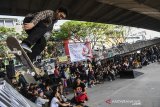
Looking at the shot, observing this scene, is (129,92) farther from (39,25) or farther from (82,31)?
(82,31)

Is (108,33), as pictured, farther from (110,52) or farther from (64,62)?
(64,62)

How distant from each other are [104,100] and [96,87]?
4.55 meters

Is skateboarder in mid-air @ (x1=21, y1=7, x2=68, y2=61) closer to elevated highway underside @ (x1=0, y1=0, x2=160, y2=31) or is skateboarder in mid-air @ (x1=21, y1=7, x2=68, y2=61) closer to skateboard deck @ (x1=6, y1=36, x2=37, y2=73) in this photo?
skateboard deck @ (x1=6, y1=36, x2=37, y2=73)

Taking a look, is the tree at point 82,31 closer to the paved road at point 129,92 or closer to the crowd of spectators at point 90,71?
the crowd of spectators at point 90,71

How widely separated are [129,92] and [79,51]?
4.37 metres

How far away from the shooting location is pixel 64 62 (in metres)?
24.0

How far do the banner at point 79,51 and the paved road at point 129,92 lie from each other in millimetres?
2157

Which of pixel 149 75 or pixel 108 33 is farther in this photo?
pixel 108 33

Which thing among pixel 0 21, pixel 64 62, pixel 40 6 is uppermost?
pixel 0 21

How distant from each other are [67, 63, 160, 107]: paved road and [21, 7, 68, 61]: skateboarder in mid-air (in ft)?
31.7

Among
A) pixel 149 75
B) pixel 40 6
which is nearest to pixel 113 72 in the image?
pixel 149 75

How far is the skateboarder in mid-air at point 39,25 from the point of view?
5719 millimetres

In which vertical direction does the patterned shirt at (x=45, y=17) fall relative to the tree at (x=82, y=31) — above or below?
below

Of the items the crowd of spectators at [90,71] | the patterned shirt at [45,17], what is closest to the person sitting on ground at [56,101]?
the crowd of spectators at [90,71]
